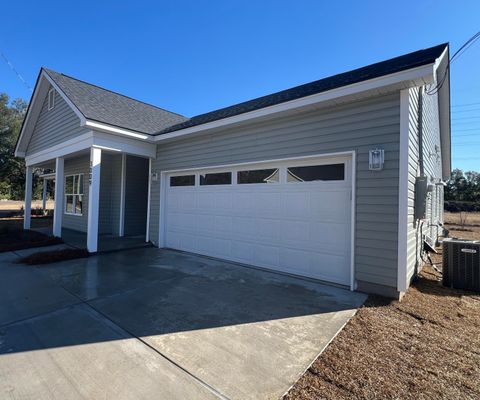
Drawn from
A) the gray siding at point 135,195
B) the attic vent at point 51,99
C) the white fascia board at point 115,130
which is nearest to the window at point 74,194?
the gray siding at point 135,195

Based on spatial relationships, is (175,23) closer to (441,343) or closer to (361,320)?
(361,320)

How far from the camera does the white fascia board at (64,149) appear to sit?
7.38m

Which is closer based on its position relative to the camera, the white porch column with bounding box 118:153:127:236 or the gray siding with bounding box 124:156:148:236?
the white porch column with bounding box 118:153:127:236

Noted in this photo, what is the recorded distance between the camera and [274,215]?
577 centimetres

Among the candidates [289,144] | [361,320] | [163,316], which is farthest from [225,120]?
[361,320]

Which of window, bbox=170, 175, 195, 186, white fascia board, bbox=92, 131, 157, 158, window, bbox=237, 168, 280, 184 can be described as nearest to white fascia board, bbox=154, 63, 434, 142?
window, bbox=237, 168, 280, 184

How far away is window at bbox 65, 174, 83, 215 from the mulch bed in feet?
6.63

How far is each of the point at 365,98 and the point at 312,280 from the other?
3491 mm

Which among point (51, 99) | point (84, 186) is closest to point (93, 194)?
point (84, 186)

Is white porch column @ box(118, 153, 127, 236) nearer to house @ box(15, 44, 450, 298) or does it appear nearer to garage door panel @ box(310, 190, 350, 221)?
house @ box(15, 44, 450, 298)

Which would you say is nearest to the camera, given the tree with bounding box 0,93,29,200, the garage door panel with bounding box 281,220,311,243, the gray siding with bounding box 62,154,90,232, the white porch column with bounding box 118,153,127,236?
the garage door panel with bounding box 281,220,311,243

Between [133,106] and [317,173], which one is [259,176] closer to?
[317,173]

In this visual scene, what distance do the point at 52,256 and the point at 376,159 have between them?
7627mm

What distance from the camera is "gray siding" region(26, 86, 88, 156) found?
8180mm
